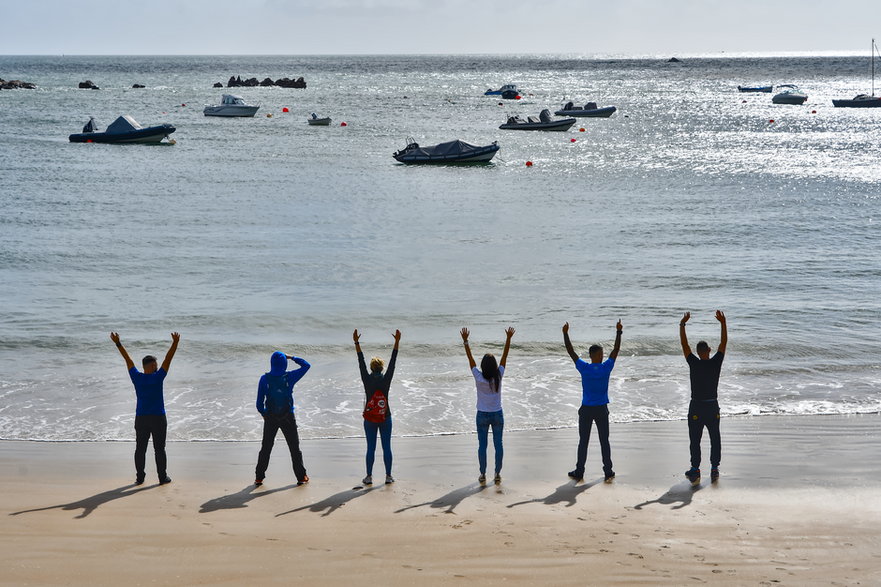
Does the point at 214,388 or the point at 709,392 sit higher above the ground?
the point at 709,392

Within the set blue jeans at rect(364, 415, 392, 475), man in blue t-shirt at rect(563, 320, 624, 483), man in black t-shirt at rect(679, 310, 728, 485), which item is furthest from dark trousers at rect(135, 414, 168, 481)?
man in black t-shirt at rect(679, 310, 728, 485)

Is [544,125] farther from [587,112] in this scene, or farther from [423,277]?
[423,277]

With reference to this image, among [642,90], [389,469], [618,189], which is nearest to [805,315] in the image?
[389,469]

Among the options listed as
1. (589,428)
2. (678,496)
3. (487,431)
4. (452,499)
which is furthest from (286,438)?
(678,496)

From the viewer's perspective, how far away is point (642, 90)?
140 metres

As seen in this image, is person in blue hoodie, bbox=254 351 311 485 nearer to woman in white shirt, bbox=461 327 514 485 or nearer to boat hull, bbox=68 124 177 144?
woman in white shirt, bbox=461 327 514 485

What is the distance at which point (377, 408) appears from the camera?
10.1 metres

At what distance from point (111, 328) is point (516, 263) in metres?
11.1

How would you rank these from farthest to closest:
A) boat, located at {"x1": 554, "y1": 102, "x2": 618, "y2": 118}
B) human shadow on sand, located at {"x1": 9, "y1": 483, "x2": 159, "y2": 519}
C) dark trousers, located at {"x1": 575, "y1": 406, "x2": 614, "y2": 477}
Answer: boat, located at {"x1": 554, "y1": 102, "x2": 618, "y2": 118} < dark trousers, located at {"x1": 575, "y1": 406, "x2": 614, "y2": 477} < human shadow on sand, located at {"x1": 9, "y1": 483, "x2": 159, "y2": 519}

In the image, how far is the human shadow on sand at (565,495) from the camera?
970 cm

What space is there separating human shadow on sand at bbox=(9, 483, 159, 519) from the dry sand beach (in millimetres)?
30

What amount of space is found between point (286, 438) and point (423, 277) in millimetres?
14808

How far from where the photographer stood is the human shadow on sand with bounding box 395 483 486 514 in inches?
375

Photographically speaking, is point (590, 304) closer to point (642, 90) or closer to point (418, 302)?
point (418, 302)
